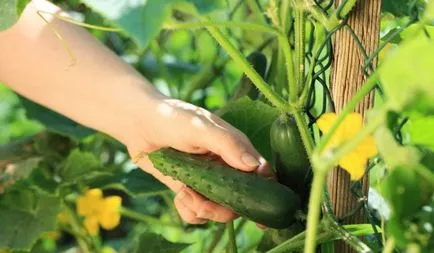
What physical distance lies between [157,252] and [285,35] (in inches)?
15.9

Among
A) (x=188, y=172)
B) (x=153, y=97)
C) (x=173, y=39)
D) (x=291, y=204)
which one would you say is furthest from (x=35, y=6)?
(x=173, y=39)

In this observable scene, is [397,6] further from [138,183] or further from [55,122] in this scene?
[55,122]

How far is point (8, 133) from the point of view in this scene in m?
2.21

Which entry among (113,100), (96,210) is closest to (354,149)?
(113,100)

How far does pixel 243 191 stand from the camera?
3.05 ft

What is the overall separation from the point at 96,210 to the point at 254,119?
1.97 ft

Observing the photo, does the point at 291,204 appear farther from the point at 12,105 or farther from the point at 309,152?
the point at 12,105

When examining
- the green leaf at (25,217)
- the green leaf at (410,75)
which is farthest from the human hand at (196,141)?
the green leaf at (410,75)

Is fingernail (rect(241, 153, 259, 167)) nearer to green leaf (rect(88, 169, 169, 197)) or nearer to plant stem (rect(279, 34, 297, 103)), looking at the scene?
plant stem (rect(279, 34, 297, 103))

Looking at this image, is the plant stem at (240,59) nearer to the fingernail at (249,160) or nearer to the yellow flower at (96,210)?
the fingernail at (249,160)

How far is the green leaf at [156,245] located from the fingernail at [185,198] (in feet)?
0.46

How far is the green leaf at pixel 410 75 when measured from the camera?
1.64 feet

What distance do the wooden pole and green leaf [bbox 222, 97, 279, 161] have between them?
0.58 ft

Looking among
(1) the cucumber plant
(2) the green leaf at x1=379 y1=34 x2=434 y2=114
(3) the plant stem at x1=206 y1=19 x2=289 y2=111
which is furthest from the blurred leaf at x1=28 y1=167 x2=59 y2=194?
(2) the green leaf at x1=379 y1=34 x2=434 y2=114
